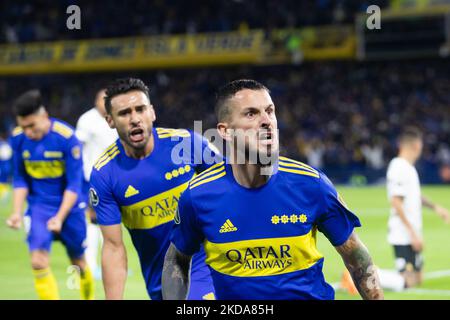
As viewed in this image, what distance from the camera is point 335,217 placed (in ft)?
14.0

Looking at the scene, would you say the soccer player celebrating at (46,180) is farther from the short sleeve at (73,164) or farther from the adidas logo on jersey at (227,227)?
the adidas logo on jersey at (227,227)

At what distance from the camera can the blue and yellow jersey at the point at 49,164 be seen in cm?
869

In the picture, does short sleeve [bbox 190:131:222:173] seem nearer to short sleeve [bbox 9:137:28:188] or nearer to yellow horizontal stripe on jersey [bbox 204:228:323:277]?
yellow horizontal stripe on jersey [bbox 204:228:323:277]

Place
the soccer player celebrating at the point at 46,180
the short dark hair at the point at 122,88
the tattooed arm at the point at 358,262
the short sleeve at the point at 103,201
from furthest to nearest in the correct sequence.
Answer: the soccer player celebrating at the point at 46,180
the short dark hair at the point at 122,88
the short sleeve at the point at 103,201
the tattooed arm at the point at 358,262

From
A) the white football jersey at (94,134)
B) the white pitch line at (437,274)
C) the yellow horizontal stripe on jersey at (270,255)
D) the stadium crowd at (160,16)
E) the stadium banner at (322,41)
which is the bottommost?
the yellow horizontal stripe on jersey at (270,255)

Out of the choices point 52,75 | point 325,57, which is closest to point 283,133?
point 325,57

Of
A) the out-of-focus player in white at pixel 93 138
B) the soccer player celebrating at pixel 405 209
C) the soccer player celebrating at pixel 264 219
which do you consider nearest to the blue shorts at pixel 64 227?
the out-of-focus player in white at pixel 93 138

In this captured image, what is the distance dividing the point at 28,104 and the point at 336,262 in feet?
19.0

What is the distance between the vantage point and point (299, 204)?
4289mm

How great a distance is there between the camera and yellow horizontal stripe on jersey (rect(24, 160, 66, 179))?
8797 millimetres

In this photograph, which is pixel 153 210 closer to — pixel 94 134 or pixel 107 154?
pixel 107 154

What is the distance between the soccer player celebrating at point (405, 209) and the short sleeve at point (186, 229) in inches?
227

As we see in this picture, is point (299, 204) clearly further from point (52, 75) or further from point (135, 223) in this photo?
point (52, 75)

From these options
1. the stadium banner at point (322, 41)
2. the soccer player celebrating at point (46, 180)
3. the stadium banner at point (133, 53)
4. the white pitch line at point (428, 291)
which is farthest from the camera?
the stadium banner at point (133, 53)
